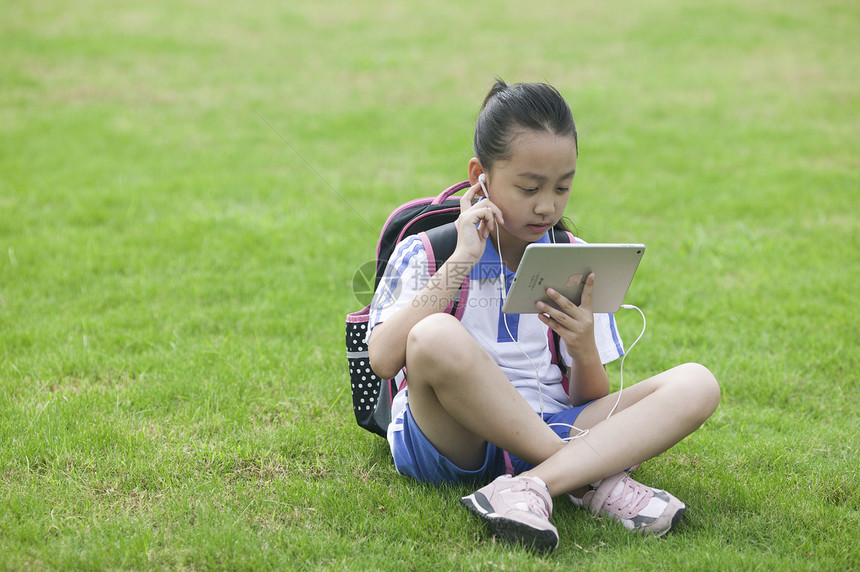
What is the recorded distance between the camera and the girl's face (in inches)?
106

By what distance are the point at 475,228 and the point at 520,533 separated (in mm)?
1002

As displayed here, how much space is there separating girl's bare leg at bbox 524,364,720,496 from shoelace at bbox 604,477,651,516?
8 cm

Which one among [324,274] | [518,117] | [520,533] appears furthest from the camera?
[324,274]

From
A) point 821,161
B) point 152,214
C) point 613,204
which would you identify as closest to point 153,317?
point 152,214

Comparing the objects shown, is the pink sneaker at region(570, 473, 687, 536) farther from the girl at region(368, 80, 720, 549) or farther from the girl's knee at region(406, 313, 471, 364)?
the girl's knee at region(406, 313, 471, 364)

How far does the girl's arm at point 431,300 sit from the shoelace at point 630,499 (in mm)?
842

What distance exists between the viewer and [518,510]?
246 cm

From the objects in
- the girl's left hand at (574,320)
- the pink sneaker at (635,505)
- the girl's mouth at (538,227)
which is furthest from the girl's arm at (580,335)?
the pink sneaker at (635,505)

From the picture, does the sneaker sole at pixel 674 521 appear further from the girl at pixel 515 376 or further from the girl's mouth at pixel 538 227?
the girl's mouth at pixel 538 227

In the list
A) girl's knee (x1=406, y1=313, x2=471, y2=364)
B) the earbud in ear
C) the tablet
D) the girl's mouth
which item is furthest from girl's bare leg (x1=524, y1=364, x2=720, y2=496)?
the earbud in ear

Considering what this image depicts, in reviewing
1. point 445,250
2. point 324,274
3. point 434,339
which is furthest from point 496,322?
point 324,274

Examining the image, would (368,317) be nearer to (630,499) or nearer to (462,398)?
(462,398)

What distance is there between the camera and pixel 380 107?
31.2 feet

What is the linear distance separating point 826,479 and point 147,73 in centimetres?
994
